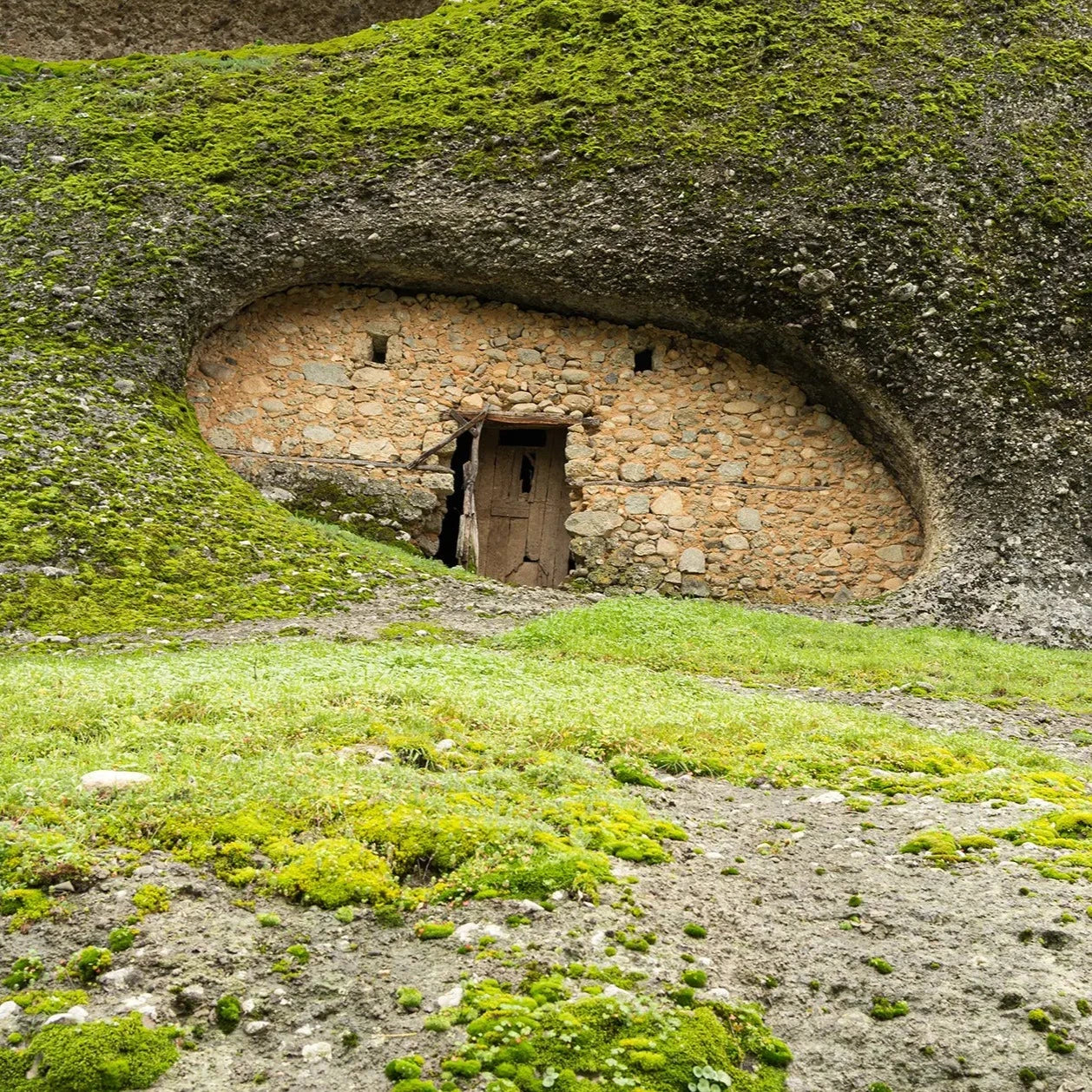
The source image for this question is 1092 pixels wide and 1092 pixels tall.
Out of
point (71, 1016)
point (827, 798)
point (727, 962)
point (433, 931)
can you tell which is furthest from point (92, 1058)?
point (827, 798)

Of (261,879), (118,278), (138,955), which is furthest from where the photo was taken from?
(118,278)

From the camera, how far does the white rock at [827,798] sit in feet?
17.9

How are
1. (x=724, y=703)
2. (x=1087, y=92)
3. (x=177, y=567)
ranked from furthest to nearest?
(x=1087, y=92), (x=177, y=567), (x=724, y=703)

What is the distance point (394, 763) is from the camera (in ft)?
17.7

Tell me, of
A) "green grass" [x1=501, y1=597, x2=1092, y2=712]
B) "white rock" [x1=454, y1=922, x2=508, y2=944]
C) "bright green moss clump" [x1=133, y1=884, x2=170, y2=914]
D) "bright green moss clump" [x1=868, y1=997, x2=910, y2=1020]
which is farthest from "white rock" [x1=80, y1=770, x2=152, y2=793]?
"green grass" [x1=501, y1=597, x2=1092, y2=712]

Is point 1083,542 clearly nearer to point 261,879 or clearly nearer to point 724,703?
point 724,703

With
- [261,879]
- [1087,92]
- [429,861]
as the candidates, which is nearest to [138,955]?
[261,879]

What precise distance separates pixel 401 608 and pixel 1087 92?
500 inches

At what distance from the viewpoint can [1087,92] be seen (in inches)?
609

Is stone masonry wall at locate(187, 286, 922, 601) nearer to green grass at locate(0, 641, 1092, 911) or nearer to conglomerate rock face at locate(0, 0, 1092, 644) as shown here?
conglomerate rock face at locate(0, 0, 1092, 644)

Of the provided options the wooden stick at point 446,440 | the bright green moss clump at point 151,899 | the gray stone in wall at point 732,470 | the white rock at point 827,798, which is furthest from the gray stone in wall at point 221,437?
Answer: the bright green moss clump at point 151,899

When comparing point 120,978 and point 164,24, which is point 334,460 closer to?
point 164,24

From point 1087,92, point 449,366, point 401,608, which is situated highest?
point 1087,92

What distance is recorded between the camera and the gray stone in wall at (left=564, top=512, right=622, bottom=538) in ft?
49.1
